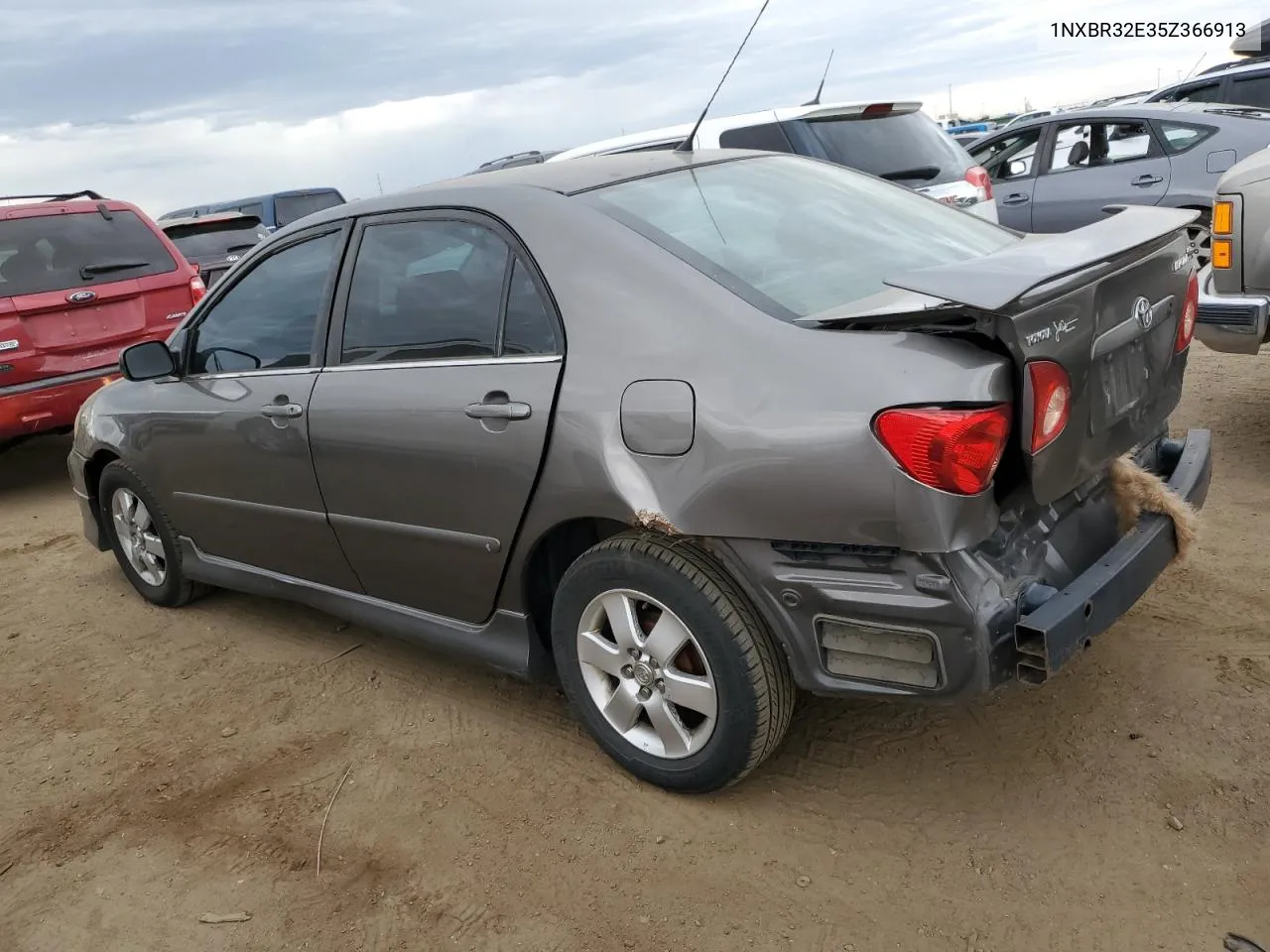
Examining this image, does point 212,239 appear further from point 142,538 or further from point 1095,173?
point 1095,173

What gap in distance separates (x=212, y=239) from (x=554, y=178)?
838 cm

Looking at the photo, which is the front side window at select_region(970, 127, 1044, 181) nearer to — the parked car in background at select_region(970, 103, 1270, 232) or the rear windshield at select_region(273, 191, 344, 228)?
the parked car in background at select_region(970, 103, 1270, 232)

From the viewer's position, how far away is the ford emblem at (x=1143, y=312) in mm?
2504

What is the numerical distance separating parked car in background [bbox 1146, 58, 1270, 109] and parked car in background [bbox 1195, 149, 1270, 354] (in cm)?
674

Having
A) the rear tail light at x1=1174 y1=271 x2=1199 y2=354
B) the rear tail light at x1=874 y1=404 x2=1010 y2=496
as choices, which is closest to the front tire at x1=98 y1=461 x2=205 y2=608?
→ the rear tail light at x1=874 y1=404 x2=1010 y2=496

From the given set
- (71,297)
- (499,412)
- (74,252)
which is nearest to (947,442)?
(499,412)

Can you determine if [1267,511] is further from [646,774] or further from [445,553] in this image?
[445,553]

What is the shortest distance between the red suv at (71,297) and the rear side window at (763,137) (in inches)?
146

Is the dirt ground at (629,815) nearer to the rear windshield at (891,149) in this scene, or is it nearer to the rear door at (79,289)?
the rear door at (79,289)

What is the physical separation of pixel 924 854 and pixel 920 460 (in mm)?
992

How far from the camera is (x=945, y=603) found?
220 cm

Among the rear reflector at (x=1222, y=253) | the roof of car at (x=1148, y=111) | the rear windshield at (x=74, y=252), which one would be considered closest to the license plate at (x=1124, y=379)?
the rear reflector at (x=1222, y=253)

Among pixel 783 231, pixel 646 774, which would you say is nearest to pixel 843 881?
pixel 646 774

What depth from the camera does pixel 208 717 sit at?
355 centimetres
